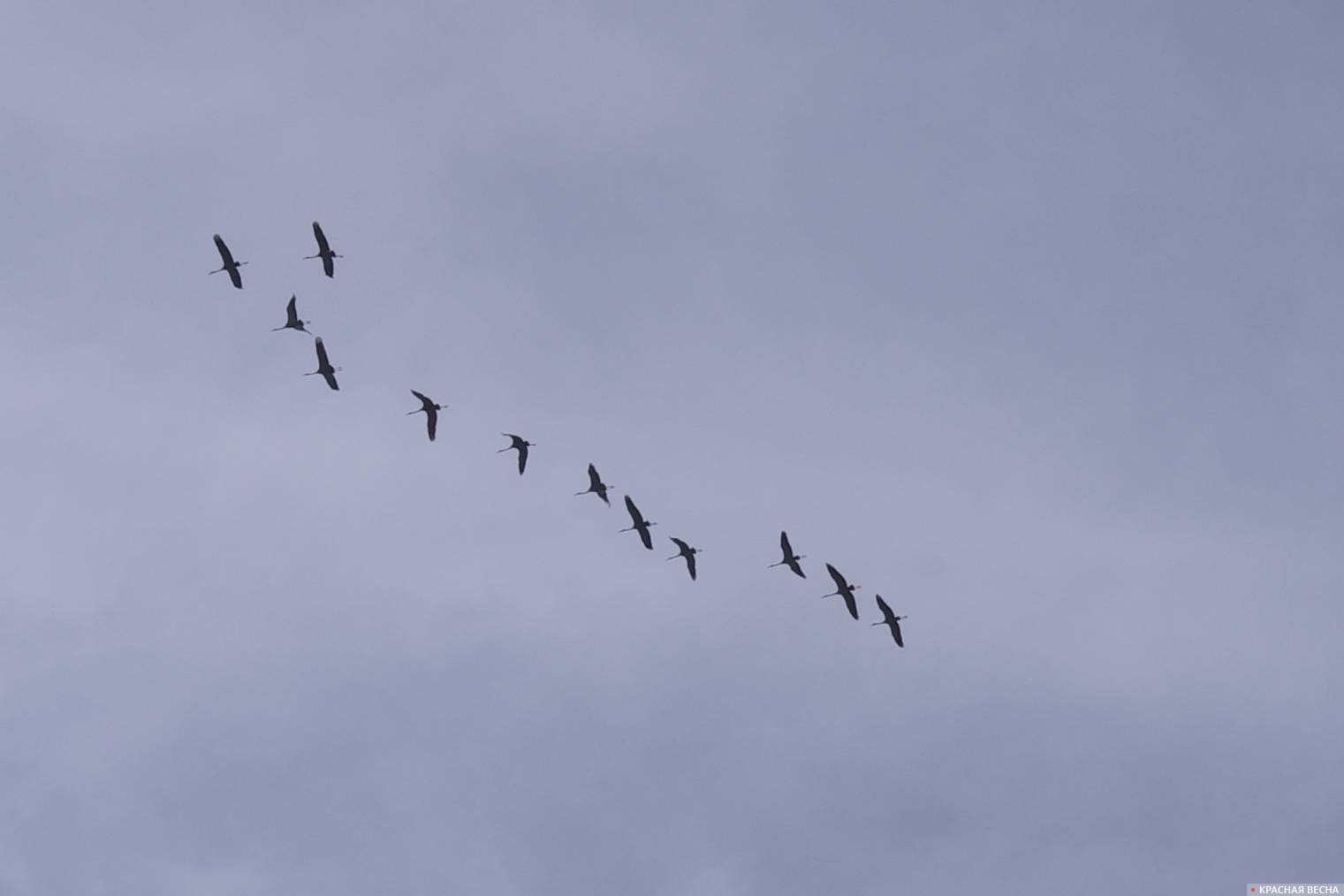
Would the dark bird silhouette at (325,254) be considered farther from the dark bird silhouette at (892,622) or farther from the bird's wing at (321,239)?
the dark bird silhouette at (892,622)

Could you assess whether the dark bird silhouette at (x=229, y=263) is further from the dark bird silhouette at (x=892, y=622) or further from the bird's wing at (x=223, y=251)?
the dark bird silhouette at (x=892, y=622)

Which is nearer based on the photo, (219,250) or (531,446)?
(219,250)

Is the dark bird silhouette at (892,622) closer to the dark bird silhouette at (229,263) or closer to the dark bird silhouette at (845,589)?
the dark bird silhouette at (845,589)

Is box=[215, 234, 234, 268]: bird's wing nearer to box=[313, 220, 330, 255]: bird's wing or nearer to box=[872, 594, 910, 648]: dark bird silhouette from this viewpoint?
box=[313, 220, 330, 255]: bird's wing

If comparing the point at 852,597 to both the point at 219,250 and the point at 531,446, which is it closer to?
the point at 531,446

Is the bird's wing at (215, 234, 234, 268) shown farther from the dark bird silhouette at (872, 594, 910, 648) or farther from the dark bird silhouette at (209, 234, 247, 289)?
the dark bird silhouette at (872, 594, 910, 648)

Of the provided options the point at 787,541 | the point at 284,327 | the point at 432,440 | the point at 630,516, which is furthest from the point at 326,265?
the point at 787,541

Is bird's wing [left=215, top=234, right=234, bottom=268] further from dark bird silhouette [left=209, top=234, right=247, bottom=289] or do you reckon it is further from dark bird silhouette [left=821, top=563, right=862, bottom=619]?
dark bird silhouette [left=821, top=563, right=862, bottom=619]

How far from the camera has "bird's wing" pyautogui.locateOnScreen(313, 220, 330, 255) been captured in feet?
569

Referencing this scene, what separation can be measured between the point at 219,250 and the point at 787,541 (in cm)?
5521

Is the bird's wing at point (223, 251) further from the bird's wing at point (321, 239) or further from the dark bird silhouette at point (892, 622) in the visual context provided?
the dark bird silhouette at point (892, 622)

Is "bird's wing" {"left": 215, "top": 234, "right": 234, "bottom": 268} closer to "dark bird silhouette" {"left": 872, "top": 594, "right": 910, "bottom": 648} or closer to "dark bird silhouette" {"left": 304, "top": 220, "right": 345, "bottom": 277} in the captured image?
"dark bird silhouette" {"left": 304, "top": 220, "right": 345, "bottom": 277}

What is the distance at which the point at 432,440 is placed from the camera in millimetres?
179375

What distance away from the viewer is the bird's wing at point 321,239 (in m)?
174
